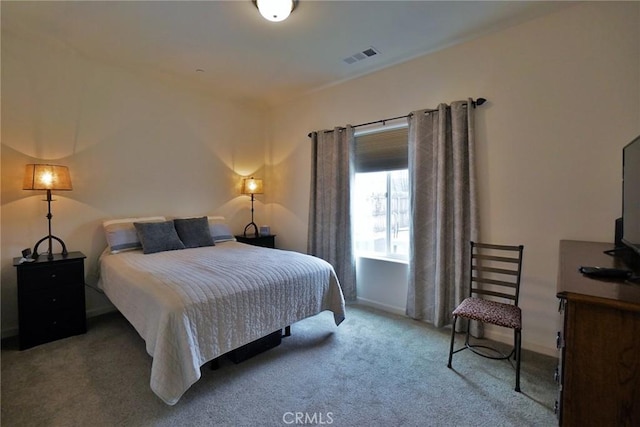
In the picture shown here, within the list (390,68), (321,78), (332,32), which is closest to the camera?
(332,32)

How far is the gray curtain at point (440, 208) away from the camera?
2.68 metres

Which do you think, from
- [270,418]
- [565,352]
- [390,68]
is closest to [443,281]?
[565,352]

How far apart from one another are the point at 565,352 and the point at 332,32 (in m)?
2.76

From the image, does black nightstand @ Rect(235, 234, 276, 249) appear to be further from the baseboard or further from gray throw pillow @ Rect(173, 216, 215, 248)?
the baseboard

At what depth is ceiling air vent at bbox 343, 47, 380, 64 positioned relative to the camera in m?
2.95

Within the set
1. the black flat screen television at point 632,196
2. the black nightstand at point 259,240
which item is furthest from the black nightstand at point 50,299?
the black flat screen television at point 632,196

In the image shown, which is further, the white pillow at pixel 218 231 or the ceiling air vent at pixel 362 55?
the white pillow at pixel 218 231

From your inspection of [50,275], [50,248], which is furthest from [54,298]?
[50,248]

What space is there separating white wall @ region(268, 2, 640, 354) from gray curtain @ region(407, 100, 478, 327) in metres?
0.14

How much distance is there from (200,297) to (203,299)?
2 centimetres

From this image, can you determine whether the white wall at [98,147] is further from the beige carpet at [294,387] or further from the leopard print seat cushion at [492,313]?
the leopard print seat cushion at [492,313]

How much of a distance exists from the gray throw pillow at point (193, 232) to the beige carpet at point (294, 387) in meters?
1.13

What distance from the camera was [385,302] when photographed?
3.40m

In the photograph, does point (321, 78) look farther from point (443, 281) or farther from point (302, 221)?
point (443, 281)
